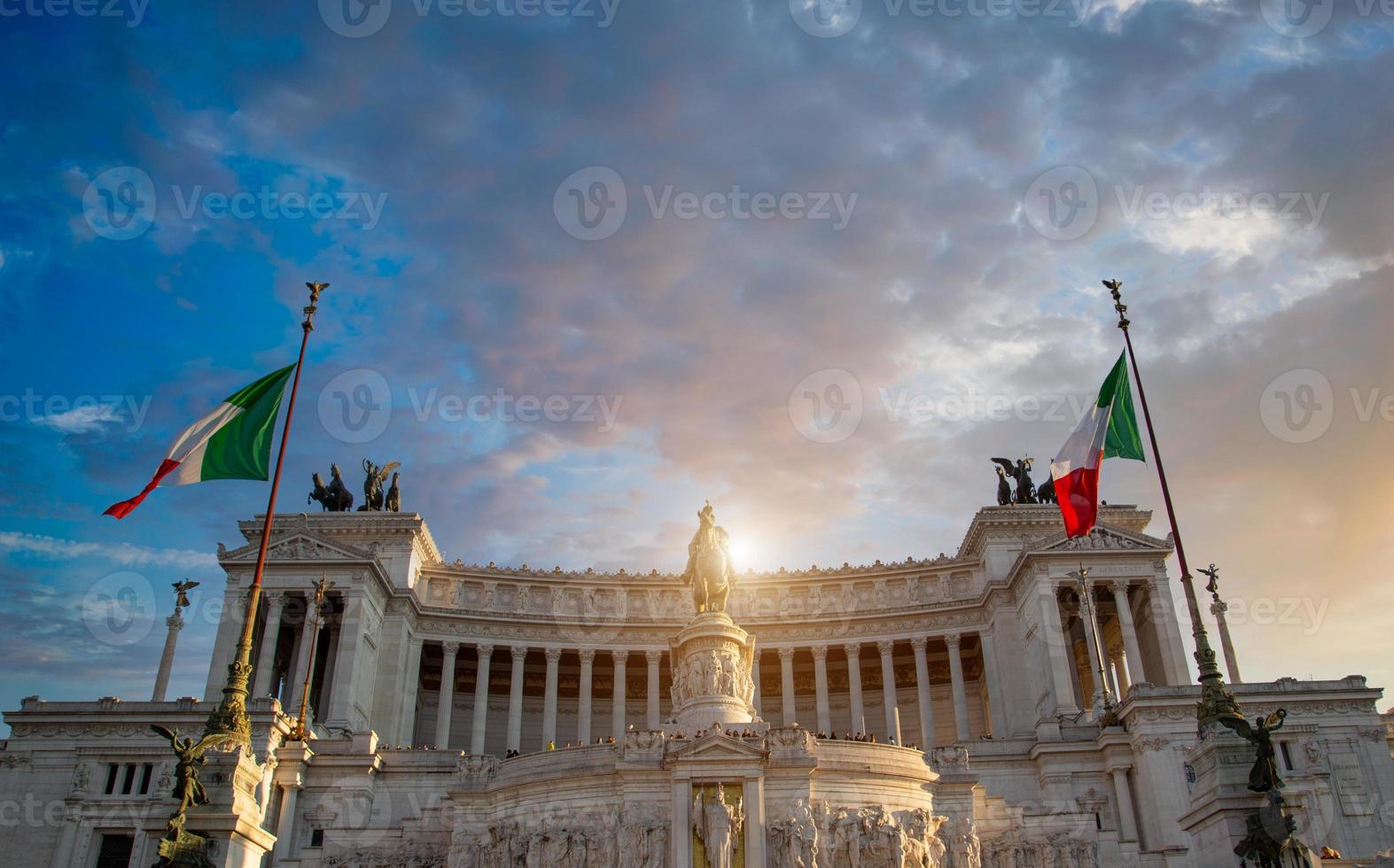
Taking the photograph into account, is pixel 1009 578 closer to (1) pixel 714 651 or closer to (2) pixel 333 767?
(1) pixel 714 651

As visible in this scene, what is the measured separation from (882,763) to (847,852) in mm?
3684

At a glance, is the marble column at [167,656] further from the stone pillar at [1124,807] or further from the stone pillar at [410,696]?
the stone pillar at [1124,807]

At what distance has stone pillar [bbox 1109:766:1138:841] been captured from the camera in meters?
49.0

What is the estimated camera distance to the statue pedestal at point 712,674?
140 ft

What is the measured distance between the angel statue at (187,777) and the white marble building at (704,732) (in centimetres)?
55

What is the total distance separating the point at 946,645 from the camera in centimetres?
7688

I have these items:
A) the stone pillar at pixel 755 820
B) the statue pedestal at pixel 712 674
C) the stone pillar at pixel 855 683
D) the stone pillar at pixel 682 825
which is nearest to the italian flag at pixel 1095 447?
the stone pillar at pixel 755 820

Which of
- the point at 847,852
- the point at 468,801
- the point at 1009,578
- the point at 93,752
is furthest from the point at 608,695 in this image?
the point at 847,852

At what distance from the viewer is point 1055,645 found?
64625mm

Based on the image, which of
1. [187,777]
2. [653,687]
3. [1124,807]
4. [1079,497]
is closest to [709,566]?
[1079,497]

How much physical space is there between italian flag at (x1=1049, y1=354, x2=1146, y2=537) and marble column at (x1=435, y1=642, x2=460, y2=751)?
171 ft

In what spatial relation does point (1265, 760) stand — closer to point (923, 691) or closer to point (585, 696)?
point (923, 691)

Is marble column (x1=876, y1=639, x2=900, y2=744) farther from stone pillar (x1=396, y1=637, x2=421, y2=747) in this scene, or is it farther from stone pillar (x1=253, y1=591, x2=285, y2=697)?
stone pillar (x1=253, y1=591, x2=285, y2=697)

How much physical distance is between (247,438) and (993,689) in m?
57.0
